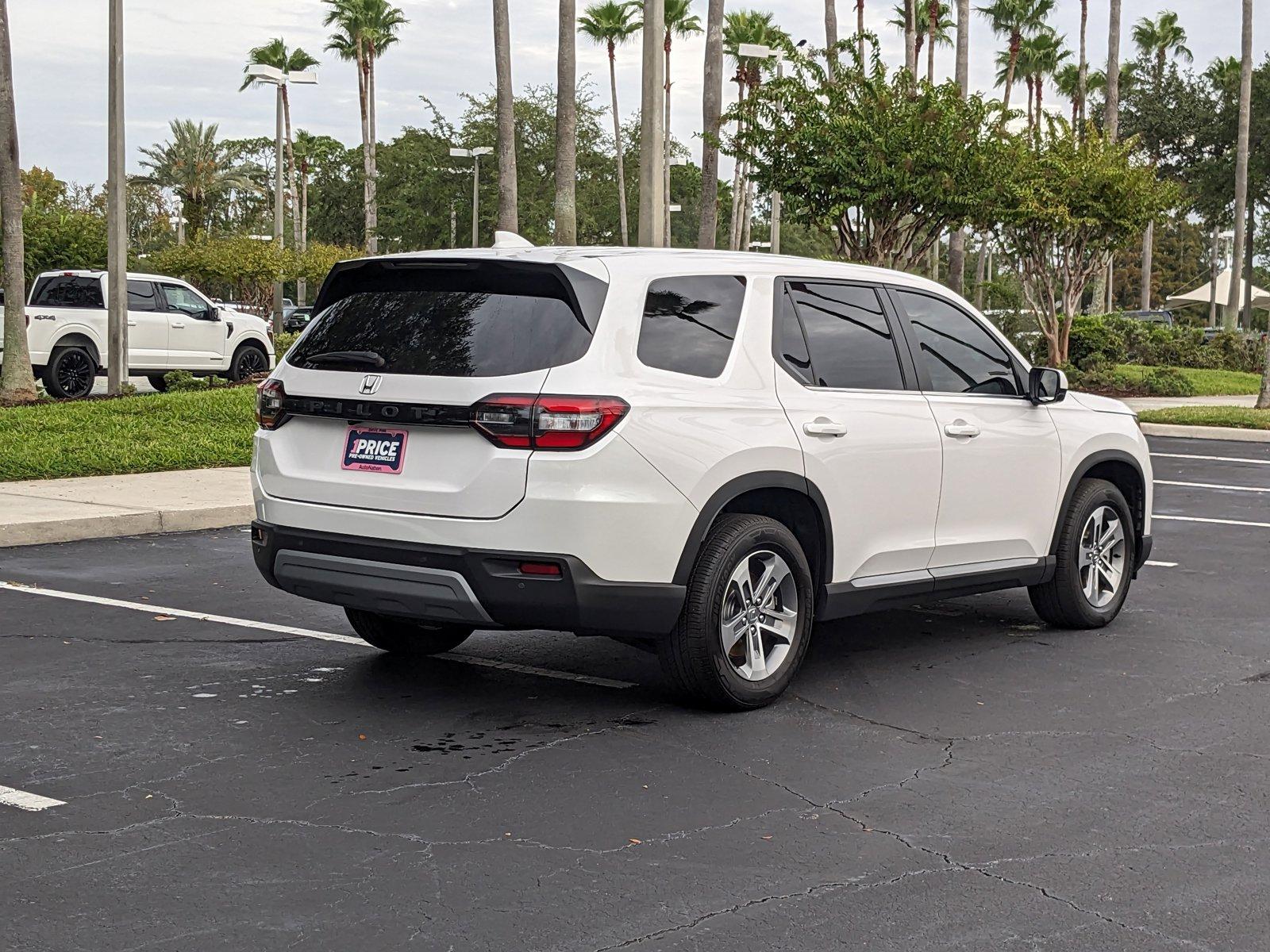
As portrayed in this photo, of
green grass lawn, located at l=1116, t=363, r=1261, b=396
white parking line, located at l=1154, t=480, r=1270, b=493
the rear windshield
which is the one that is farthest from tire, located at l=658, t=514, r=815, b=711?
green grass lawn, located at l=1116, t=363, r=1261, b=396

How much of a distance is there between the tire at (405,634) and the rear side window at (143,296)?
17408 mm

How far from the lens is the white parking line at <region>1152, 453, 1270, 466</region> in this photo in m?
18.4

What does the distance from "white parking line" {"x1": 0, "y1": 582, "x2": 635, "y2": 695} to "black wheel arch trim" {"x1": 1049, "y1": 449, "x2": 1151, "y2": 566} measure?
2.60 meters

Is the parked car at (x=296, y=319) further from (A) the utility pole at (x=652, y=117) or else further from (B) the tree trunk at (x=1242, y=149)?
(A) the utility pole at (x=652, y=117)

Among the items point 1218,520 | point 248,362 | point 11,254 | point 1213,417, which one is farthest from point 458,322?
point 248,362

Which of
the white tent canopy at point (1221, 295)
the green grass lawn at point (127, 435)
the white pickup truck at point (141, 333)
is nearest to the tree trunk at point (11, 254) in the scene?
the green grass lawn at point (127, 435)

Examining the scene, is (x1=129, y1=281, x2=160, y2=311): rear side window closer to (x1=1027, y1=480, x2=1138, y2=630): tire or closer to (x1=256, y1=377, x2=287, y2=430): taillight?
(x1=256, y1=377, x2=287, y2=430): taillight

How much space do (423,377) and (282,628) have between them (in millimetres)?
2558

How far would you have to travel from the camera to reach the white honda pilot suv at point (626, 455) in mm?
5832

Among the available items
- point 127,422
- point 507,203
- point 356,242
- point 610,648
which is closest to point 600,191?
point 356,242

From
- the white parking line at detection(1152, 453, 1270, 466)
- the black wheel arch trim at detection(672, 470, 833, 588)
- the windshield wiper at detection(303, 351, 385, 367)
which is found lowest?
the white parking line at detection(1152, 453, 1270, 466)

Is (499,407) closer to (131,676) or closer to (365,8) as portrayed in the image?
(131,676)

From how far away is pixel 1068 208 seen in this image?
2886 cm

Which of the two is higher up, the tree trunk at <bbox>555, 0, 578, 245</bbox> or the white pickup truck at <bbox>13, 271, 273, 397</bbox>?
the tree trunk at <bbox>555, 0, 578, 245</bbox>
